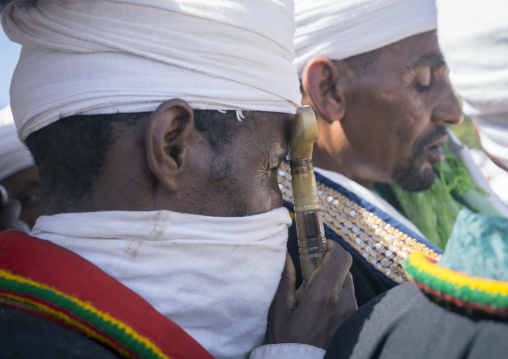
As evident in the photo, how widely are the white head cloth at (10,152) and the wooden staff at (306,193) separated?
242 cm

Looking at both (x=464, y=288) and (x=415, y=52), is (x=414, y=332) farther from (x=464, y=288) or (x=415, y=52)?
(x=415, y=52)

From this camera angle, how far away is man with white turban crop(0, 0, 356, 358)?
161 centimetres

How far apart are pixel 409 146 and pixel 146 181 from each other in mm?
1737

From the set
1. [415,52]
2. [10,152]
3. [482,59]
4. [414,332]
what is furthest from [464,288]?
[10,152]

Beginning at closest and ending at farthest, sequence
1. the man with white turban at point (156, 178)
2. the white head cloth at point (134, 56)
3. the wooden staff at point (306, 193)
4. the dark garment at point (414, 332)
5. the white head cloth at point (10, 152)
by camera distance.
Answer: the dark garment at point (414, 332) < the man with white turban at point (156, 178) < the white head cloth at point (134, 56) < the wooden staff at point (306, 193) < the white head cloth at point (10, 152)

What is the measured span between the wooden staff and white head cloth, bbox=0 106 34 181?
2.42 meters

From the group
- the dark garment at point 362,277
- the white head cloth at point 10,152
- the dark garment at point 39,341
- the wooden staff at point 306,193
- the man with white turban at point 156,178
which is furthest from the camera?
the white head cloth at point 10,152

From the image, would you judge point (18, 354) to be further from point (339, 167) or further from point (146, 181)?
point (339, 167)

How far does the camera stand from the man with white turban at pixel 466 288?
118cm

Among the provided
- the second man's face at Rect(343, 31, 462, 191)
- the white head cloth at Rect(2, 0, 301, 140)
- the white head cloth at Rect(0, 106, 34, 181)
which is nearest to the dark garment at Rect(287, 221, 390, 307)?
the second man's face at Rect(343, 31, 462, 191)

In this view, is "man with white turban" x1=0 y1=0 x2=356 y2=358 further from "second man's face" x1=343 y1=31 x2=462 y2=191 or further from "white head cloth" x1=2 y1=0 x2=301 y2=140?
"second man's face" x1=343 y1=31 x2=462 y2=191

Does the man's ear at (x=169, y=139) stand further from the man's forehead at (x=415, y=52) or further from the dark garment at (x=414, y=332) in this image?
the man's forehead at (x=415, y=52)

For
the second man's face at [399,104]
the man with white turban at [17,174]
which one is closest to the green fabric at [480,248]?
the second man's face at [399,104]

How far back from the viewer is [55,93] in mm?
1757
